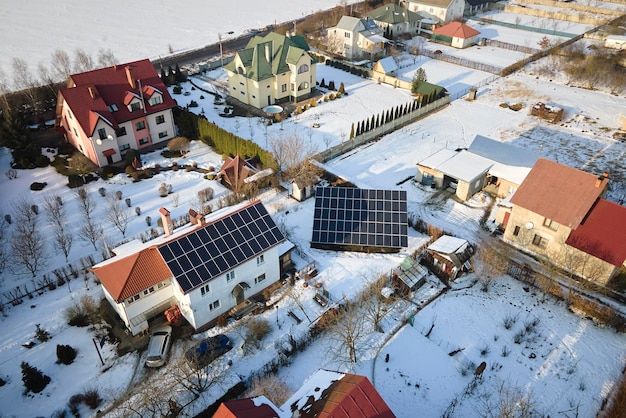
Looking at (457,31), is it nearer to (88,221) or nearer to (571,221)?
(571,221)

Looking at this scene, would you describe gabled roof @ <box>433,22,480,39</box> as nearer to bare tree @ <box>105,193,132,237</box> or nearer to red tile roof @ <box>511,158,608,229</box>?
red tile roof @ <box>511,158,608,229</box>

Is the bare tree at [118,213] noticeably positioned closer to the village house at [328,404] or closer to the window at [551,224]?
the village house at [328,404]

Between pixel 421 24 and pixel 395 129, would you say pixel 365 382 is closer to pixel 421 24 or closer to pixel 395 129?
pixel 395 129

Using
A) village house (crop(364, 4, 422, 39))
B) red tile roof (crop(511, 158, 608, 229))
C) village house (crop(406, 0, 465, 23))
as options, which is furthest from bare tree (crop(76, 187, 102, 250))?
village house (crop(406, 0, 465, 23))

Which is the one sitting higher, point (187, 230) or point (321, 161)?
point (187, 230)

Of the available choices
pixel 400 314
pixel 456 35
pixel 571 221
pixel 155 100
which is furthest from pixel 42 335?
pixel 456 35

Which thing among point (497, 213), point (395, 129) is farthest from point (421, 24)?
point (497, 213)

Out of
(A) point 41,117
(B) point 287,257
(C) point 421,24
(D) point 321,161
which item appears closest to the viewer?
(B) point 287,257
